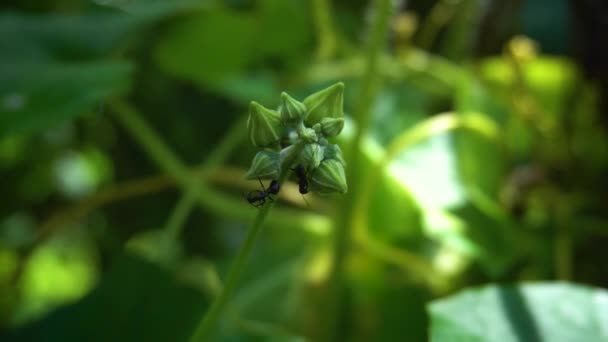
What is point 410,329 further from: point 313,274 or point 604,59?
point 604,59

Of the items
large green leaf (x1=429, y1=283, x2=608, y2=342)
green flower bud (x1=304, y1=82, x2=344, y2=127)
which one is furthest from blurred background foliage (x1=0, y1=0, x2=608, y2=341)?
green flower bud (x1=304, y1=82, x2=344, y2=127)

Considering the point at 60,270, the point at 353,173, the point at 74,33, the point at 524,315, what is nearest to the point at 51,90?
the point at 74,33

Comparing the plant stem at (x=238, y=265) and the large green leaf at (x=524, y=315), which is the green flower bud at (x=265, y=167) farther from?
the large green leaf at (x=524, y=315)

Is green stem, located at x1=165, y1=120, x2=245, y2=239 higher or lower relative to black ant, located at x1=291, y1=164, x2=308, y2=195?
lower

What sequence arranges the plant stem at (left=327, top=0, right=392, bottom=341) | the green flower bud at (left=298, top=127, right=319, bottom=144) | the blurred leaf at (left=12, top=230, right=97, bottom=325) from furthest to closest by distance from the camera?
the blurred leaf at (left=12, top=230, right=97, bottom=325)
the plant stem at (left=327, top=0, right=392, bottom=341)
the green flower bud at (left=298, top=127, right=319, bottom=144)

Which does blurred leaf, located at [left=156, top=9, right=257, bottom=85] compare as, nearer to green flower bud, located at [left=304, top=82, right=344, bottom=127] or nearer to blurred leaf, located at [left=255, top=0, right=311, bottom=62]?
blurred leaf, located at [left=255, top=0, right=311, bottom=62]

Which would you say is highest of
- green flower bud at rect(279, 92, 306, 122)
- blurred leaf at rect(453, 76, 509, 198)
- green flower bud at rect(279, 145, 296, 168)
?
green flower bud at rect(279, 92, 306, 122)

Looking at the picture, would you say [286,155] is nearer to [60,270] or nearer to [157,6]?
[157,6]

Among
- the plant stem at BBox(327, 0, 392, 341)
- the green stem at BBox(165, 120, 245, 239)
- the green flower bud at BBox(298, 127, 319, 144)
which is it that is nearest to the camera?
the green flower bud at BBox(298, 127, 319, 144)

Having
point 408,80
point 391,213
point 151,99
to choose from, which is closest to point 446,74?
point 408,80
